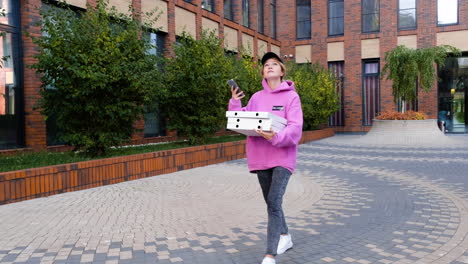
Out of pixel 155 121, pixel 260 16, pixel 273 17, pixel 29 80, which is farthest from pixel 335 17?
pixel 29 80

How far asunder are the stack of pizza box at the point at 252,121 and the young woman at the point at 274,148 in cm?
23

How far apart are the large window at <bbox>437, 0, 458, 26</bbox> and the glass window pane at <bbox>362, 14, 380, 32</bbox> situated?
10.9ft

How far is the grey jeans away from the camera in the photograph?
3.83 m

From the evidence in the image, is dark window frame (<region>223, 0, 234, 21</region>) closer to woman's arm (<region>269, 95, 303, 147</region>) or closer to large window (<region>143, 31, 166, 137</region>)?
large window (<region>143, 31, 166, 137</region>)

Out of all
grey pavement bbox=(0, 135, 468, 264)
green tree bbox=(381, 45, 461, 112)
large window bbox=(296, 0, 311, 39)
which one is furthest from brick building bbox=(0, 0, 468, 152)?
grey pavement bbox=(0, 135, 468, 264)

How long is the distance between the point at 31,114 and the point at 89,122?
2.60m

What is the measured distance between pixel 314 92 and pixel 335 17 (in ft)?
28.5

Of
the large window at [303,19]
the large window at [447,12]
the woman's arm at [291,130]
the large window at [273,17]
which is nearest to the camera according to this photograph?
the woman's arm at [291,130]

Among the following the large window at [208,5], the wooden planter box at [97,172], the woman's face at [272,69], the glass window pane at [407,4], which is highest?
the glass window pane at [407,4]

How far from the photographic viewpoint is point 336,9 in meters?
27.2

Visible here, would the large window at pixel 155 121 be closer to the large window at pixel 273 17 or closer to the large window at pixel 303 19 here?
the large window at pixel 273 17

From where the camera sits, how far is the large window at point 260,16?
26.0m

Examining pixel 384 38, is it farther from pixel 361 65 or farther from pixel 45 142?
pixel 45 142

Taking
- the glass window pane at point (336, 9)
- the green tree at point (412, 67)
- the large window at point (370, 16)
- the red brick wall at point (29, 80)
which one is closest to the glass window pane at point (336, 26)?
the glass window pane at point (336, 9)
